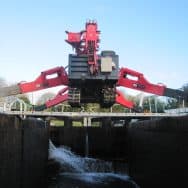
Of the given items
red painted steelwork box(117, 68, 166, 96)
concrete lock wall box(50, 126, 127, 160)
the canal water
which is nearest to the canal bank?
the canal water

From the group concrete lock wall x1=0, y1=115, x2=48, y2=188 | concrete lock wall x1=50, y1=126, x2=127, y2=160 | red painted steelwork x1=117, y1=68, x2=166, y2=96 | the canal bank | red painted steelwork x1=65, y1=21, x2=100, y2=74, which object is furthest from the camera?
concrete lock wall x1=50, y1=126, x2=127, y2=160

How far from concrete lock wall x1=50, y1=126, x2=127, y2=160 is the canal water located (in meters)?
1.03

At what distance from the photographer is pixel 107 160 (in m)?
32.1

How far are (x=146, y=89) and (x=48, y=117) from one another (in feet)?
54.8

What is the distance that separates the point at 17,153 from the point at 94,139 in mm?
24080

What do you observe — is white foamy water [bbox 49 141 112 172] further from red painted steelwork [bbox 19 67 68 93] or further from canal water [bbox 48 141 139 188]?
red painted steelwork [bbox 19 67 68 93]

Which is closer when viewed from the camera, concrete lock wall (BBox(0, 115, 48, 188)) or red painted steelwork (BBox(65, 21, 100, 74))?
concrete lock wall (BBox(0, 115, 48, 188))

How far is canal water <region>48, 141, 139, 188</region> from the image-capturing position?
68.3ft

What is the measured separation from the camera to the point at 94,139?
34.5m

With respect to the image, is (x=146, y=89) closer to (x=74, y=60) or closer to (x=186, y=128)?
(x=74, y=60)

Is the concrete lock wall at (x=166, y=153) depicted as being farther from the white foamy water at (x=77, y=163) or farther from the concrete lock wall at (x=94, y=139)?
the concrete lock wall at (x=94, y=139)

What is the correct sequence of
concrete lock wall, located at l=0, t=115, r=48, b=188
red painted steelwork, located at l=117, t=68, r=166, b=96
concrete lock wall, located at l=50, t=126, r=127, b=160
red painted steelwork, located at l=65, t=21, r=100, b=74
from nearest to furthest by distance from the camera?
concrete lock wall, located at l=0, t=115, r=48, b=188 → red painted steelwork, located at l=65, t=21, r=100, b=74 → red painted steelwork, located at l=117, t=68, r=166, b=96 → concrete lock wall, located at l=50, t=126, r=127, b=160

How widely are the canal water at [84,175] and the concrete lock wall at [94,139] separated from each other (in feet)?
3.38

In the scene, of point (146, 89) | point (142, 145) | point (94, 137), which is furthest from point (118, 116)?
point (142, 145)
